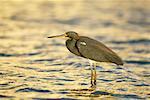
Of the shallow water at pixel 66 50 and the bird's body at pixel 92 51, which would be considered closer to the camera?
the shallow water at pixel 66 50

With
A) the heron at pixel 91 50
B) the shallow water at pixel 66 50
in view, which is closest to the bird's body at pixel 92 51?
the heron at pixel 91 50

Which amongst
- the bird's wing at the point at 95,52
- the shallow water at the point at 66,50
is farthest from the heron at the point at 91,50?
the shallow water at the point at 66,50

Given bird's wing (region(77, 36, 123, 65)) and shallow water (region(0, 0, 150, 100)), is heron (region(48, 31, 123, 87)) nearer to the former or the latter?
bird's wing (region(77, 36, 123, 65))

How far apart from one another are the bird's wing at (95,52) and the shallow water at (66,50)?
67cm

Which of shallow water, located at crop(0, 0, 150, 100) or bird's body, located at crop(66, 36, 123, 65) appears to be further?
bird's body, located at crop(66, 36, 123, 65)

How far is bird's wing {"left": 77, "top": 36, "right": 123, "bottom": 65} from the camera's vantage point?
12.6 metres

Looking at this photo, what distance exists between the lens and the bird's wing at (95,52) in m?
12.6

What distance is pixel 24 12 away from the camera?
29469 millimetres

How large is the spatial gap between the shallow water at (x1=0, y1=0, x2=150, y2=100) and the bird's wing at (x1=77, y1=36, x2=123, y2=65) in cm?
67

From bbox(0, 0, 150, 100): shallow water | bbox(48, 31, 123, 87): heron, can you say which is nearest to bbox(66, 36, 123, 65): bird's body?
bbox(48, 31, 123, 87): heron

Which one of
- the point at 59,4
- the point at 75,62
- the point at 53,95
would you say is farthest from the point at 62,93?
the point at 59,4

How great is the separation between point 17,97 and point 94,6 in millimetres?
22516

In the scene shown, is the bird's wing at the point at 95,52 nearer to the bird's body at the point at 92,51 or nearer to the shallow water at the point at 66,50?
the bird's body at the point at 92,51

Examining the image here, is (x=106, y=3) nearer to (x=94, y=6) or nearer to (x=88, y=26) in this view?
(x=94, y=6)
